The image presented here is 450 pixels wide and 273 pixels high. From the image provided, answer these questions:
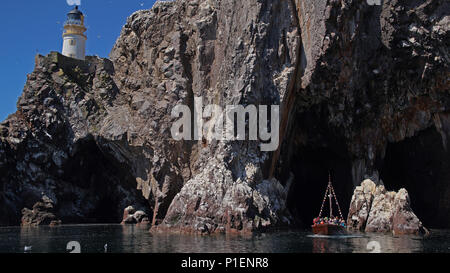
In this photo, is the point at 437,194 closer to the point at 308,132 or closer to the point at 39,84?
the point at 308,132

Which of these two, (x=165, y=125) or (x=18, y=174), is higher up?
(x=165, y=125)

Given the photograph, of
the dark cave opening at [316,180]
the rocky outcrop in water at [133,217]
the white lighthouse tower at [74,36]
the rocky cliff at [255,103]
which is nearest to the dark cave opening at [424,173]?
the rocky cliff at [255,103]

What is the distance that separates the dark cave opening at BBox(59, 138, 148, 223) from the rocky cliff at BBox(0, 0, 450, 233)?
0.28m

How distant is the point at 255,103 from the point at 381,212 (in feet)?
47.2

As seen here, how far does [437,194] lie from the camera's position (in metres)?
54.5

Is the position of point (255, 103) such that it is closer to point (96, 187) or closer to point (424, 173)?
point (424, 173)

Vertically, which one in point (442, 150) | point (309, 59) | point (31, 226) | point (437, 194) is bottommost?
point (31, 226)

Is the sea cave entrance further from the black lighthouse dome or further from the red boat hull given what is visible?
the black lighthouse dome

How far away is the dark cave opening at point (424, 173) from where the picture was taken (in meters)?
53.3

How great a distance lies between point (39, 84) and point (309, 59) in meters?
32.4

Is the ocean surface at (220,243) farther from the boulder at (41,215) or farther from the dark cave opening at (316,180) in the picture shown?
the boulder at (41,215)

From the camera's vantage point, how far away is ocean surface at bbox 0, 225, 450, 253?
33031 millimetres

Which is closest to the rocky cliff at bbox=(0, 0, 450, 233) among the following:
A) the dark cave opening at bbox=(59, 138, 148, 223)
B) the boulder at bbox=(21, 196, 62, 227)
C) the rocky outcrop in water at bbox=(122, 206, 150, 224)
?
the dark cave opening at bbox=(59, 138, 148, 223)
